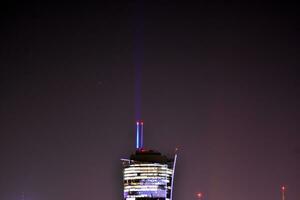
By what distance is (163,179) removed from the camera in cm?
16875

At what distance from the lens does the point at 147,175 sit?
168250 millimetres

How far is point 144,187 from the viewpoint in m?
168

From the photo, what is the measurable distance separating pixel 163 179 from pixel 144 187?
504 cm

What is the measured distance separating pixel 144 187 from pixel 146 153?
8096 mm

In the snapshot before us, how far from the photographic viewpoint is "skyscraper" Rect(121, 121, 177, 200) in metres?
167

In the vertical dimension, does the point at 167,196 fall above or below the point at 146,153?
below

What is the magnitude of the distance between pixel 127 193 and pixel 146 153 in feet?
34.5

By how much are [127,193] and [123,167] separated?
6381 mm

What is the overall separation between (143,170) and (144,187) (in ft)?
13.3

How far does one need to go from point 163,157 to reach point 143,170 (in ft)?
19.1

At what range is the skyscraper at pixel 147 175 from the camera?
166625 millimetres

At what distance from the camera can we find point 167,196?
167 metres

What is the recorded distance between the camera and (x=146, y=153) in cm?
16850
